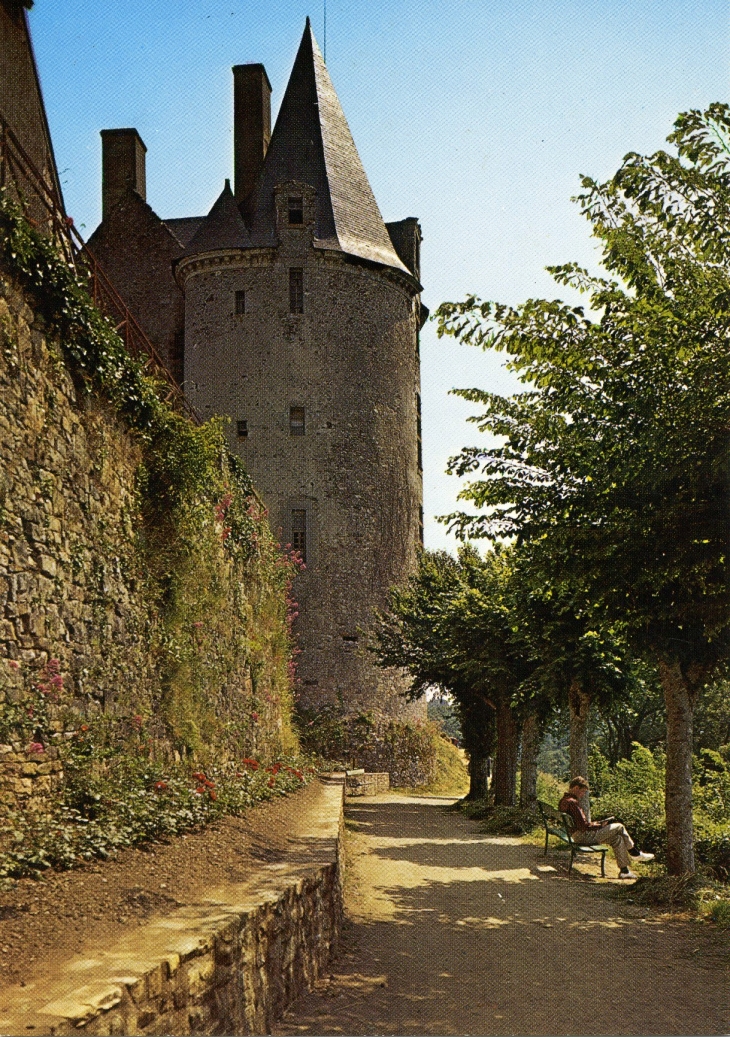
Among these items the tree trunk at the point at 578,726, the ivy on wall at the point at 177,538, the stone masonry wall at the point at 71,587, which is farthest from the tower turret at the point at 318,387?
the stone masonry wall at the point at 71,587

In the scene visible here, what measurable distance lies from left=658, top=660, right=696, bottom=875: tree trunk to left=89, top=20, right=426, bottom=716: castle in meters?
22.3

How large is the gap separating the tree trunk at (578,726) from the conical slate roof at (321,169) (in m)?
20.7

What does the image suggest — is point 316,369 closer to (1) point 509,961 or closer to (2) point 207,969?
(1) point 509,961

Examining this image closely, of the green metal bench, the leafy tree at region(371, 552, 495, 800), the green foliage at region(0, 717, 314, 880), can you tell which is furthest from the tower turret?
the green foliage at region(0, 717, 314, 880)

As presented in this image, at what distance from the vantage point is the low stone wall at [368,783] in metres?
31.4

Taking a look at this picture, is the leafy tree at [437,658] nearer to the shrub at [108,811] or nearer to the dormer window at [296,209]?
the dormer window at [296,209]

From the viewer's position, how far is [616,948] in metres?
9.45

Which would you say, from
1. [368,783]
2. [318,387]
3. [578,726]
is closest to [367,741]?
[368,783]

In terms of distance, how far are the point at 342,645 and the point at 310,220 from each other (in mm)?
13791

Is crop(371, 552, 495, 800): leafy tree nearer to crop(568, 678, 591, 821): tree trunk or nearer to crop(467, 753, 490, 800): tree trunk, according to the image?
crop(467, 753, 490, 800): tree trunk

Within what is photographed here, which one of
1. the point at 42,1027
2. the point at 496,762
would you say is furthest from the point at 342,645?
the point at 42,1027

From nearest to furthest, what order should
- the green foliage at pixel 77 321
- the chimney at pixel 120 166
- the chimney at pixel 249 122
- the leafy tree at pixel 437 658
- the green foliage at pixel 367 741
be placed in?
the green foliage at pixel 77 321, the leafy tree at pixel 437 658, the green foliage at pixel 367 741, the chimney at pixel 249 122, the chimney at pixel 120 166

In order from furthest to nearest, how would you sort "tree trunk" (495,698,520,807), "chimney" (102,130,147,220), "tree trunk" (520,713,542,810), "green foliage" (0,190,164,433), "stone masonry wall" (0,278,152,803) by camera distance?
1. "chimney" (102,130,147,220)
2. "tree trunk" (495,698,520,807)
3. "tree trunk" (520,713,542,810)
4. "green foliage" (0,190,164,433)
5. "stone masonry wall" (0,278,152,803)

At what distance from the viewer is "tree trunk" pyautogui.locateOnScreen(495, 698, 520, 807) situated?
24.3m
